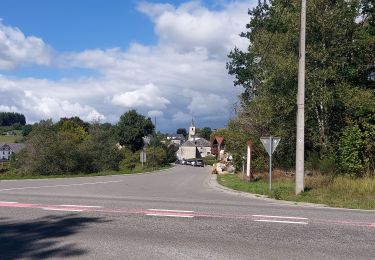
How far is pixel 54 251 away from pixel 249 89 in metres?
42.1

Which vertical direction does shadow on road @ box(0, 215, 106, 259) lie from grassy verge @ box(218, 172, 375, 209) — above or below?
below

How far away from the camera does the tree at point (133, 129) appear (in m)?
104

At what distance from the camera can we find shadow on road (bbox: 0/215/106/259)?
7.74 metres

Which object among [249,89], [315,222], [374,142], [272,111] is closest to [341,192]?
[374,142]

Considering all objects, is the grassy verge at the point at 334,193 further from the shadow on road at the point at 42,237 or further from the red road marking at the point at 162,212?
the shadow on road at the point at 42,237

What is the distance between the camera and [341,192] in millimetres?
18922

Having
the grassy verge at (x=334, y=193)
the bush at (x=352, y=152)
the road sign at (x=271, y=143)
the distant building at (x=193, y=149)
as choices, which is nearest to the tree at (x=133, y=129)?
the distant building at (x=193, y=149)

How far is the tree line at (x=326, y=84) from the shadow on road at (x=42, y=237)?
17.2m

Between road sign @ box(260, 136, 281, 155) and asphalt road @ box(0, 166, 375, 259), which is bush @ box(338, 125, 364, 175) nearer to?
road sign @ box(260, 136, 281, 155)

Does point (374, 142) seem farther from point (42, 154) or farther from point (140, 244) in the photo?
point (42, 154)

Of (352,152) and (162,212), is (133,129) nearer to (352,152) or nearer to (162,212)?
(352,152)

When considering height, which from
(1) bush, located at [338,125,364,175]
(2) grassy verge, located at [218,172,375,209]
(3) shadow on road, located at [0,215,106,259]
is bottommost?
(3) shadow on road, located at [0,215,106,259]

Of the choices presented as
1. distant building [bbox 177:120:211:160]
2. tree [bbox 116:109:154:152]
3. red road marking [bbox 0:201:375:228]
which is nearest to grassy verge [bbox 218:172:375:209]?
red road marking [bbox 0:201:375:228]

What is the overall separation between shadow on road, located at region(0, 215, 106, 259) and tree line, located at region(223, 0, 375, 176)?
1723cm
